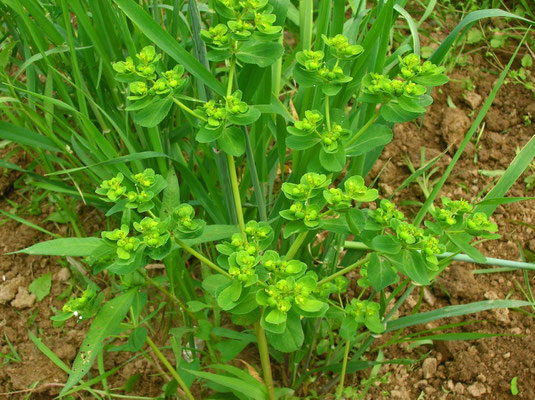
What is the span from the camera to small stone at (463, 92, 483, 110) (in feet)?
7.62

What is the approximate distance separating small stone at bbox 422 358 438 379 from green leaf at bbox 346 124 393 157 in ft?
2.74

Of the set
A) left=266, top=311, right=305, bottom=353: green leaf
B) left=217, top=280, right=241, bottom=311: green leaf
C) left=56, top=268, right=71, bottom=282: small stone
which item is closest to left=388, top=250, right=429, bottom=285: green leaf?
left=266, top=311, right=305, bottom=353: green leaf

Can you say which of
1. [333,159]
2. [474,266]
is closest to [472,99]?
[474,266]

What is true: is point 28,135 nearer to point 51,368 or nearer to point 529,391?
point 51,368

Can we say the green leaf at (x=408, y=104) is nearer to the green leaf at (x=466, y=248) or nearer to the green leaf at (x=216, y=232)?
the green leaf at (x=466, y=248)

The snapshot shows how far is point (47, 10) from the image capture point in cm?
177

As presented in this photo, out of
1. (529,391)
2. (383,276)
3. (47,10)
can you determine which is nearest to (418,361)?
(529,391)

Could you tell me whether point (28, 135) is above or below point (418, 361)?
above

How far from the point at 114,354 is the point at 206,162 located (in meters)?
0.70

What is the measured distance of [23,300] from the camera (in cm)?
197

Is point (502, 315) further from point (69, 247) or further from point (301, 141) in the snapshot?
point (69, 247)

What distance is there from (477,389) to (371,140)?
0.91 meters

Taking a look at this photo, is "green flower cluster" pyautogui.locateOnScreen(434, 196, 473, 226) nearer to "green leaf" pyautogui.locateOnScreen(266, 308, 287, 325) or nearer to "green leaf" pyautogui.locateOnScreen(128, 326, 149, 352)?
"green leaf" pyautogui.locateOnScreen(266, 308, 287, 325)

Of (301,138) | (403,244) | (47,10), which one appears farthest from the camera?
(47,10)
